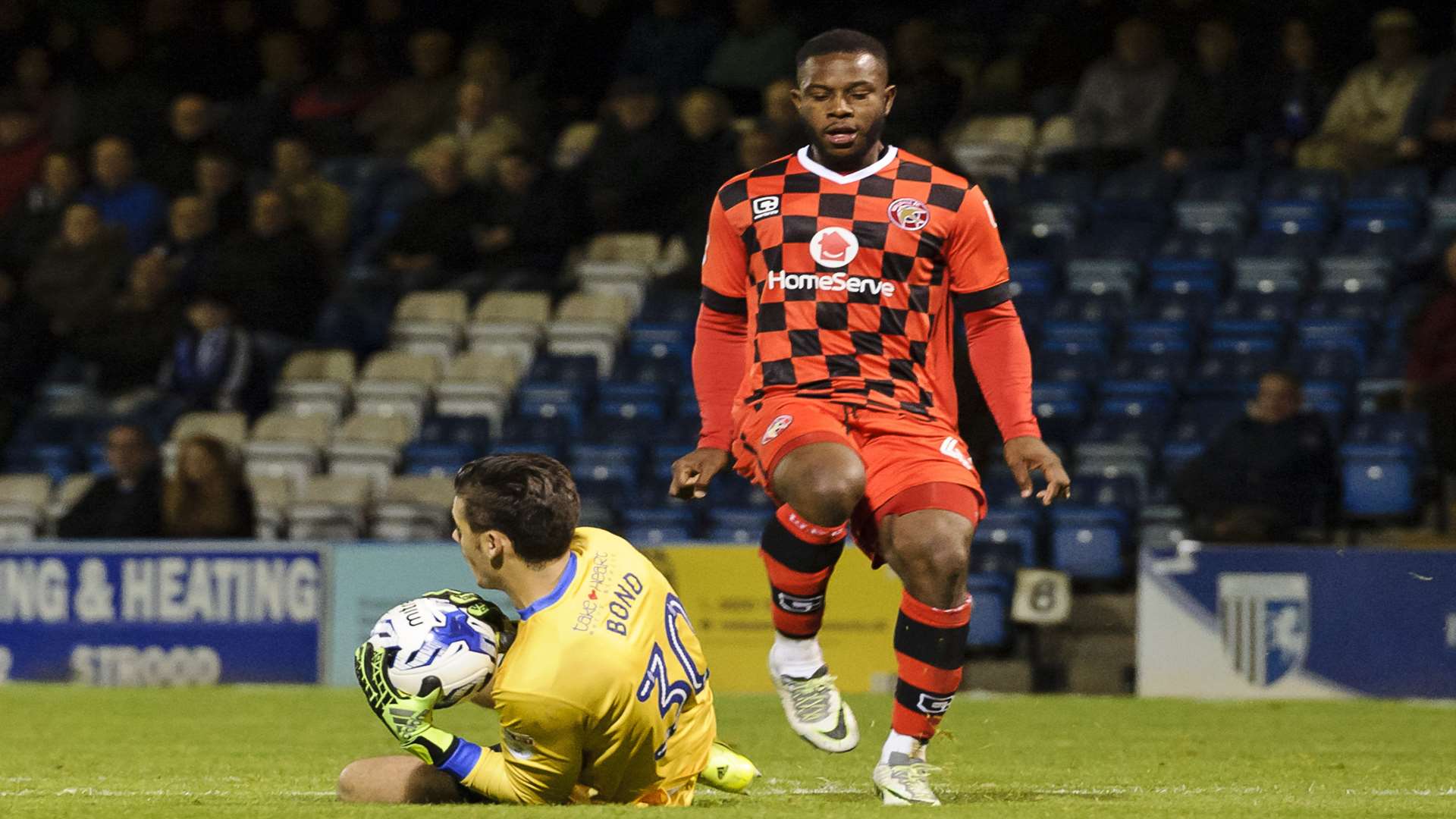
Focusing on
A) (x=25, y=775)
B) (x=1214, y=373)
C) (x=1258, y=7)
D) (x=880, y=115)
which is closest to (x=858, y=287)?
(x=880, y=115)

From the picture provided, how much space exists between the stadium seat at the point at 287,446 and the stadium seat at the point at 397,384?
0.34 m

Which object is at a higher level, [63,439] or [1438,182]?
[1438,182]

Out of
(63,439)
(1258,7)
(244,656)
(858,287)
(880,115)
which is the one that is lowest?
(244,656)

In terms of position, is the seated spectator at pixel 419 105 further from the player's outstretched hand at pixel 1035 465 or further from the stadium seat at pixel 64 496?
the player's outstretched hand at pixel 1035 465

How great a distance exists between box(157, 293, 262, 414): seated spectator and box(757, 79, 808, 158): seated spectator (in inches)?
142

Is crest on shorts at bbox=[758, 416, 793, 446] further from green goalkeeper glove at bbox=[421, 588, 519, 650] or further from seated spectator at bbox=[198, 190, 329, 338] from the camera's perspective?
seated spectator at bbox=[198, 190, 329, 338]

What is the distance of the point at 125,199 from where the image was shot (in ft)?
50.5

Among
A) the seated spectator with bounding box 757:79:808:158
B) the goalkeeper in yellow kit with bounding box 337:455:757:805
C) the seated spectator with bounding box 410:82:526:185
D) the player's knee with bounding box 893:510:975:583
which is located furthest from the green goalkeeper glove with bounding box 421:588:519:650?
the seated spectator with bounding box 410:82:526:185

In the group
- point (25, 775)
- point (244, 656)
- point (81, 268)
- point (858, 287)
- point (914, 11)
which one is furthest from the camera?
point (914, 11)

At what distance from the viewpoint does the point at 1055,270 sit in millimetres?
12727

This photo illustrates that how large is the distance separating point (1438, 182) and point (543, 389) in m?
5.45

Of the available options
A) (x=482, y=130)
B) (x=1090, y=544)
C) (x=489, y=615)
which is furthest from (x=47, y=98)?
(x=489, y=615)

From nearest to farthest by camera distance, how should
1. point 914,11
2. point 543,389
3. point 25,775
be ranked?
point 25,775 < point 543,389 < point 914,11

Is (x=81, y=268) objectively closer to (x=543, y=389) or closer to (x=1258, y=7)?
(x=543, y=389)
